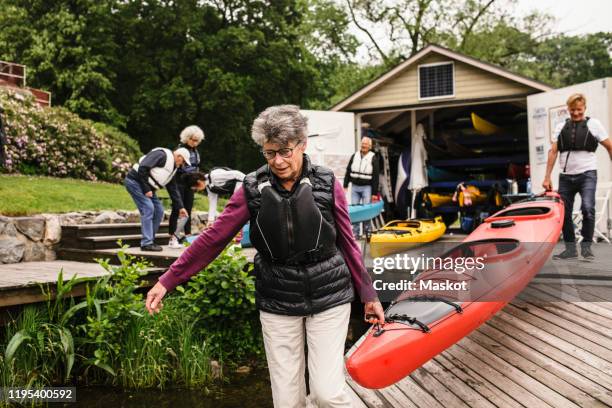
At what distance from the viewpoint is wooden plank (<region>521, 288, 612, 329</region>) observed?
4.65 metres

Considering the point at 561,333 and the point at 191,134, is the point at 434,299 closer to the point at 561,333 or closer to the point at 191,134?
the point at 561,333

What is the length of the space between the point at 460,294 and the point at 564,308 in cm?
145

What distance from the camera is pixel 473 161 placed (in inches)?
440

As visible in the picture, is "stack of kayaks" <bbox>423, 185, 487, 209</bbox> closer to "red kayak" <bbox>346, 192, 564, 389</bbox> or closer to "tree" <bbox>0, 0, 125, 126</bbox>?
"red kayak" <bbox>346, 192, 564, 389</bbox>

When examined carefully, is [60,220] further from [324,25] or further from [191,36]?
[324,25]

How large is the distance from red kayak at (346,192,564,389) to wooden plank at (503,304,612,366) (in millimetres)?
313

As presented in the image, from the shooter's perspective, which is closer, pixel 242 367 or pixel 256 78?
pixel 242 367

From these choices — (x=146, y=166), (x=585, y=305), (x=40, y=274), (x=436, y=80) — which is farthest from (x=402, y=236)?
(x=436, y=80)

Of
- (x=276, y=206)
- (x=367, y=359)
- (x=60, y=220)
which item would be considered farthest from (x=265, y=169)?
(x=60, y=220)

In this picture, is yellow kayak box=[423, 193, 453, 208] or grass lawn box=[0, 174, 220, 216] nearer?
grass lawn box=[0, 174, 220, 216]

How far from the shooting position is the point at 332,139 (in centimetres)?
1053

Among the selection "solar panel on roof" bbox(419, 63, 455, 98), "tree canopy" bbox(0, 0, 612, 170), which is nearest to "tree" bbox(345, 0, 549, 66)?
"tree canopy" bbox(0, 0, 612, 170)

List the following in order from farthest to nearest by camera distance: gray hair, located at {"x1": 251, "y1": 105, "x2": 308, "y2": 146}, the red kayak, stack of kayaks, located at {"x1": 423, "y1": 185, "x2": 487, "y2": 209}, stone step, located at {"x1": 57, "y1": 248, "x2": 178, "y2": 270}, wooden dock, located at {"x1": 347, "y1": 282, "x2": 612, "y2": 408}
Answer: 1. stack of kayaks, located at {"x1": 423, "y1": 185, "x2": 487, "y2": 209}
2. stone step, located at {"x1": 57, "y1": 248, "x2": 178, "y2": 270}
3. wooden dock, located at {"x1": 347, "y1": 282, "x2": 612, "y2": 408}
4. the red kayak
5. gray hair, located at {"x1": 251, "y1": 105, "x2": 308, "y2": 146}

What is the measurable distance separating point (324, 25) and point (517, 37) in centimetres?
857
